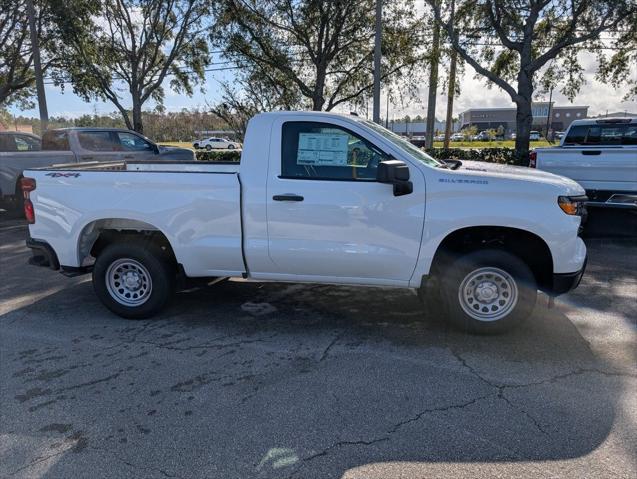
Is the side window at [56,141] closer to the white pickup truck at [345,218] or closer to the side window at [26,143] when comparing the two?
the side window at [26,143]

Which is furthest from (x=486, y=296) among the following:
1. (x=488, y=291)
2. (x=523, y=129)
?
(x=523, y=129)

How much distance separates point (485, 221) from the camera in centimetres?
406

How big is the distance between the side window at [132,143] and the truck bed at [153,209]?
698 centimetres

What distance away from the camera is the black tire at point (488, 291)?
165 inches

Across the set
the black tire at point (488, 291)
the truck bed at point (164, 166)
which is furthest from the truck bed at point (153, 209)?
the black tire at point (488, 291)

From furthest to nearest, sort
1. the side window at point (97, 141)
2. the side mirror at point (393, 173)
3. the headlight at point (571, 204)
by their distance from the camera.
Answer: the side window at point (97, 141), the headlight at point (571, 204), the side mirror at point (393, 173)

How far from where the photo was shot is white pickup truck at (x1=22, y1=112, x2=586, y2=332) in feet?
13.4

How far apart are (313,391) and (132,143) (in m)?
9.95

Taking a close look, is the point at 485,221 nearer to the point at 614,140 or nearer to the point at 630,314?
the point at 630,314

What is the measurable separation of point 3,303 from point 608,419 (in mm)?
5949

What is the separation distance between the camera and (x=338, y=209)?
13.9 feet

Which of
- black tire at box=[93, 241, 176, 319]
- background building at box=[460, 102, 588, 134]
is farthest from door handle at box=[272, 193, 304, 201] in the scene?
background building at box=[460, 102, 588, 134]

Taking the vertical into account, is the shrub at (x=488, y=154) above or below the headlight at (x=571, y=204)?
above

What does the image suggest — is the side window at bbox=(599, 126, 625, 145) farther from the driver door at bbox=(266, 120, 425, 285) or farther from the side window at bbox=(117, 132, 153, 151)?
the side window at bbox=(117, 132, 153, 151)
